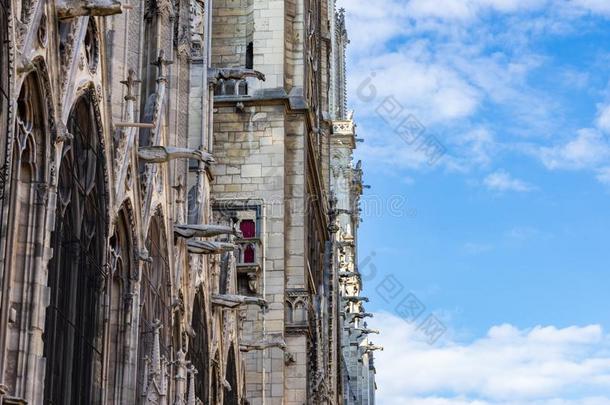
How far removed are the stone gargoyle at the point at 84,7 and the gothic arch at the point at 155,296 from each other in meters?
7.95

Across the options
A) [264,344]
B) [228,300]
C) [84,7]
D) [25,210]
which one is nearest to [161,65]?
[228,300]

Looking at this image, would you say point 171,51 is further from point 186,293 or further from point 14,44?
point 14,44

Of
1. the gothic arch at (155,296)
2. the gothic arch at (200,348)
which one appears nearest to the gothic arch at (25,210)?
the gothic arch at (155,296)

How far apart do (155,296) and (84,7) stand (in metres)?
9.98

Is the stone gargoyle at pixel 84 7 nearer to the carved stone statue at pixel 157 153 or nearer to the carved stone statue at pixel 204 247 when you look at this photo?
the carved stone statue at pixel 157 153

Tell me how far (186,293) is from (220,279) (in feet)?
21.9

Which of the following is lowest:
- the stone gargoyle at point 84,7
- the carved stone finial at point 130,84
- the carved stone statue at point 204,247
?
the carved stone statue at point 204,247

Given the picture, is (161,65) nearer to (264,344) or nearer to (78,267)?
(78,267)

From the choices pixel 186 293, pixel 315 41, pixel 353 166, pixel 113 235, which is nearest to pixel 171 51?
pixel 186 293

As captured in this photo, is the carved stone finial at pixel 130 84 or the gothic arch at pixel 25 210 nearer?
the gothic arch at pixel 25 210

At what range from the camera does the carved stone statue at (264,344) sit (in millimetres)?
48875

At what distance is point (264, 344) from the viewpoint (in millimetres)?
49938

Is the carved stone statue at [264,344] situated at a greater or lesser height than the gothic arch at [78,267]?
greater

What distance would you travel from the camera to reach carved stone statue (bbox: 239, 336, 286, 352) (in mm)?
48875
